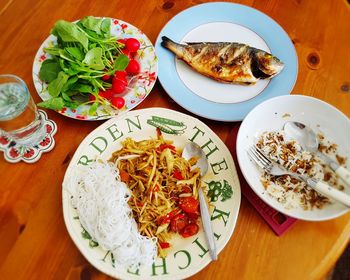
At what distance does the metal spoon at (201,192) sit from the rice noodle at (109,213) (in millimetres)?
152

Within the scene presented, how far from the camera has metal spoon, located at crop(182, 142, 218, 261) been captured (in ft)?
3.23

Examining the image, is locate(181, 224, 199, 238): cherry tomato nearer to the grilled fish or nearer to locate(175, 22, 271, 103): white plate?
locate(175, 22, 271, 103): white plate

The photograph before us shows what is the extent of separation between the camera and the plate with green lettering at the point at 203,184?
3.16 ft

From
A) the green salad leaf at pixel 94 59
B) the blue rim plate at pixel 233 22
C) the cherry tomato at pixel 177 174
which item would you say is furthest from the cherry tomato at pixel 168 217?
the green salad leaf at pixel 94 59

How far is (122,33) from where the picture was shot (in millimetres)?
1406

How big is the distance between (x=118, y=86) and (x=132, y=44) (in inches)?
7.4

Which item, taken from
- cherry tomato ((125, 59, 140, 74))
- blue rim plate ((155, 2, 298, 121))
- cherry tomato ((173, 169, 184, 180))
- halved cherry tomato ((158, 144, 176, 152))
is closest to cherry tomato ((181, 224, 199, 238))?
cherry tomato ((173, 169, 184, 180))

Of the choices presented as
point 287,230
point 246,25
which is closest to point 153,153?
point 287,230

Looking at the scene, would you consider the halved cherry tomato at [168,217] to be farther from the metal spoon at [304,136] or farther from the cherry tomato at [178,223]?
the metal spoon at [304,136]

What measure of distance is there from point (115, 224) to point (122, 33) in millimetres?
766

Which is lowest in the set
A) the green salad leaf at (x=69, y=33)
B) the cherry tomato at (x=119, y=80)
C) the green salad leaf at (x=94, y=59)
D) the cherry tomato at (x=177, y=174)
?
the cherry tomato at (x=177, y=174)

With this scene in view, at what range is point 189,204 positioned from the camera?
1.07 meters

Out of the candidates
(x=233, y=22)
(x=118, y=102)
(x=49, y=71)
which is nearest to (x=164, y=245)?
(x=118, y=102)

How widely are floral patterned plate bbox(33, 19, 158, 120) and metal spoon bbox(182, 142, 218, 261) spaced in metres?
0.25
